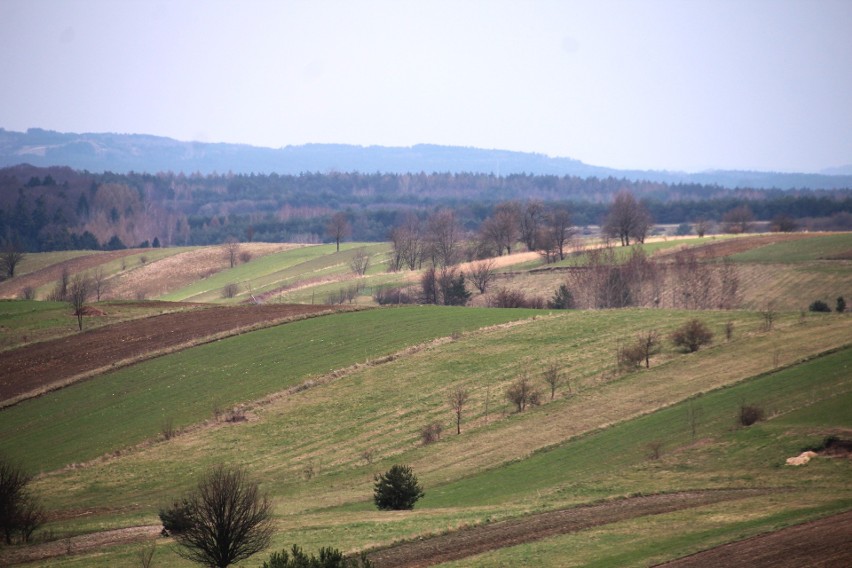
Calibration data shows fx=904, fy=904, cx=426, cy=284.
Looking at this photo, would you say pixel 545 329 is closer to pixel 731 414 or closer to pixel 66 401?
pixel 731 414

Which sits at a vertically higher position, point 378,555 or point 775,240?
point 775,240

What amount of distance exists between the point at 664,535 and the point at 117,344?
47434mm

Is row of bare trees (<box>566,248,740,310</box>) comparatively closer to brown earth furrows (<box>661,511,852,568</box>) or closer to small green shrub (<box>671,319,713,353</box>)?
small green shrub (<box>671,319,713,353</box>)

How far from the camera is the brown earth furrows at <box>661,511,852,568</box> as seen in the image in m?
21.2

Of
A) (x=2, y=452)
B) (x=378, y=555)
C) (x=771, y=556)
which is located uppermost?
(x=771, y=556)

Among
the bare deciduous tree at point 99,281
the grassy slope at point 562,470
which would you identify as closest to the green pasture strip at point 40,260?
the bare deciduous tree at point 99,281

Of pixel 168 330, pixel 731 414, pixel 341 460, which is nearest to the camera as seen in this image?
pixel 731 414

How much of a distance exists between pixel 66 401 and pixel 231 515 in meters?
32.5

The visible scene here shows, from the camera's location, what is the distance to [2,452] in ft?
149

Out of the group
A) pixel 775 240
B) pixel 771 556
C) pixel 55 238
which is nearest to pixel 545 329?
pixel 771 556

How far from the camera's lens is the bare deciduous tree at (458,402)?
42.8m

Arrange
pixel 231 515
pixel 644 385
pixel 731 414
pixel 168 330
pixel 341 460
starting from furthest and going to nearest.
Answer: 1. pixel 168 330
2. pixel 644 385
3. pixel 341 460
4. pixel 731 414
5. pixel 231 515

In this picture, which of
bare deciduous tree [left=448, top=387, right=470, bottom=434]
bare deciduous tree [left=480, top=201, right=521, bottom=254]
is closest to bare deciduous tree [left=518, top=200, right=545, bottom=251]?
bare deciduous tree [left=480, top=201, right=521, bottom=254]

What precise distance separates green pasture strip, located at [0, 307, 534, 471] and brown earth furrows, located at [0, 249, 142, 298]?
70072 millimetres
